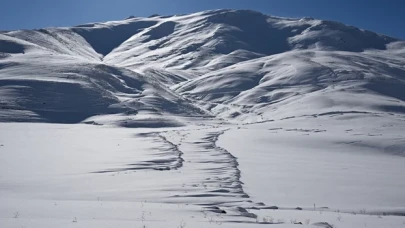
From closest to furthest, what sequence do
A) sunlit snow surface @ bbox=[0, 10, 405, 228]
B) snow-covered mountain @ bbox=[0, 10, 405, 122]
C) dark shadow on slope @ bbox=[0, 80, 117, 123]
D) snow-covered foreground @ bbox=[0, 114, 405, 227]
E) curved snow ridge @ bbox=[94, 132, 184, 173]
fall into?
snow-covered foreground @ bbox=[0, 114, 405, 227]
sunlit snow surface @ bbox=[0, 10, 405, 228]
curved snow ridge @ bbox=[94, 132, 184, 173]
dark shadow on slope @ bbox=[0, 80, 117, 123]
snow-covered mountain @ bbox=[0, 10, 405, 122]

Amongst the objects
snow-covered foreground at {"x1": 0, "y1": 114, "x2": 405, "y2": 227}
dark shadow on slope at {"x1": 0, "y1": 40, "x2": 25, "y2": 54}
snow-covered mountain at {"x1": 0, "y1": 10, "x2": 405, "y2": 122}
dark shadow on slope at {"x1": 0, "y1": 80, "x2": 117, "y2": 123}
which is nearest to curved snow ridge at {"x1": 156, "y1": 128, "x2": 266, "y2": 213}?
snow-covered foreground at {"x1": 0, "y1": 114, "x2": 405, "y2": 227}

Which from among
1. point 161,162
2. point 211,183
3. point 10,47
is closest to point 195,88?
point 10,47

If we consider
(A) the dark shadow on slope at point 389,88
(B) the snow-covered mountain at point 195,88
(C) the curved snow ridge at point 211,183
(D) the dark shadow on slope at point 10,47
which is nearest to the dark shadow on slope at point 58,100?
(B) the snow-covered mountain at point 195,88

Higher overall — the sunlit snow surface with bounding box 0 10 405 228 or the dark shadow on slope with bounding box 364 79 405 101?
the dark shadow on slope with bounding box 364 79 405 101

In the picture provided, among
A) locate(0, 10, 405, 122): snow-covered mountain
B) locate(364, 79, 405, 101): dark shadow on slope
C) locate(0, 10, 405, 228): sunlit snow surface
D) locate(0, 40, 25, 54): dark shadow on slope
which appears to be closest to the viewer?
locate(0, 10, 405, 228): sunlit snow surface

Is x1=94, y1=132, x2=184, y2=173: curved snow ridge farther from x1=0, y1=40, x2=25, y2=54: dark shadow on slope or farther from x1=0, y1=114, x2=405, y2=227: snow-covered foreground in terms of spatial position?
x1=0, y1=40, x2=25, y2=54: dark shadow on slope

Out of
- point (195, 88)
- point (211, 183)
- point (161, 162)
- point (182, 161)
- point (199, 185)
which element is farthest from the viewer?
point (195, 88)

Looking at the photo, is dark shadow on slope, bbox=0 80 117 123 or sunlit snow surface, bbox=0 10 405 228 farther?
dark shadow on slope, bbox=0 80 117 123

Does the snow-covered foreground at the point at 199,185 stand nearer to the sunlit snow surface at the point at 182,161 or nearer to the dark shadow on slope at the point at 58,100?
the sunlit snow surface at the point at 182,161

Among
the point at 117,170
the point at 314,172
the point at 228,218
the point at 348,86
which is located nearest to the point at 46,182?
the point at 117,170

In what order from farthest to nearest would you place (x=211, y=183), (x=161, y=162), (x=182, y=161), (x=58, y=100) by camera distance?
(x=58, y=100) → (x=182, y=161) → (x=161, y=162) → (x=211, y=183)

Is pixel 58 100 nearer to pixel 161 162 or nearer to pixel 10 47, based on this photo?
pixel 10 47

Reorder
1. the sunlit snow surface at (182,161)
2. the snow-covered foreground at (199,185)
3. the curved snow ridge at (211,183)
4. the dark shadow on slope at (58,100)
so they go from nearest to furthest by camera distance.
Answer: the snow-covered foreground at (199,185) < the sunlit snow surface at (182,161) < the curved snow ridge at (211,183) < the dark shadow on slope at (58,100)

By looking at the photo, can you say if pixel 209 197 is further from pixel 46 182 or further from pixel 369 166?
pixel 369 166
